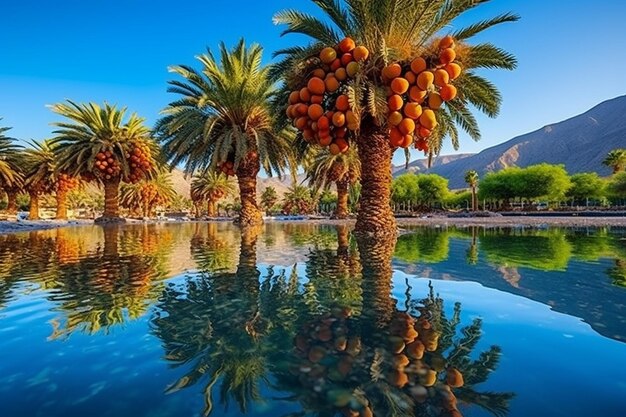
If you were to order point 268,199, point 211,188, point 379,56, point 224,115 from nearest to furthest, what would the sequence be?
point 379,56 → point 224,115 → point 211,188 → point 268,199

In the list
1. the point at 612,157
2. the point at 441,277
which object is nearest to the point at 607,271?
the point at 441,277

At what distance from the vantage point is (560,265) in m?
7.12

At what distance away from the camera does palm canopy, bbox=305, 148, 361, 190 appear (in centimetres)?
3431

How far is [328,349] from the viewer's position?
116 inches

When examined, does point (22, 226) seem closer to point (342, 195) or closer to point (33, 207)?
point (33, 207)

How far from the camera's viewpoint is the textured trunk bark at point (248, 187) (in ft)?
74.9

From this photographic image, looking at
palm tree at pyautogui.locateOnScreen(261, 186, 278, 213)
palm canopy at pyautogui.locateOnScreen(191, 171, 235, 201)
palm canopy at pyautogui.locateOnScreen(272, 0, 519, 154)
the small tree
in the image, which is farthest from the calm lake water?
palm tree at pyautogui.locateOnScreen(261, 186, 278, 213)

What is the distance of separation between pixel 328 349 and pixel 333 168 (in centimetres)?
3241

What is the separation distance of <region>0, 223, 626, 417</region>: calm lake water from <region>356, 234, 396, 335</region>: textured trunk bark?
40 millimetres

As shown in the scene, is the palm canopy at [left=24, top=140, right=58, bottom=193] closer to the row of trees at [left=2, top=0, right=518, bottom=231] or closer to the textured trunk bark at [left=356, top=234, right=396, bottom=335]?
the row of trees at [left=2, top=0, right=518, bottom=231]

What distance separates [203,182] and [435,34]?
2320 inches

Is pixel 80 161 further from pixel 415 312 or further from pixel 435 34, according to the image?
pixel 415 312

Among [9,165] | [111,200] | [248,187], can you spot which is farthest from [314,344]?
[9,165]

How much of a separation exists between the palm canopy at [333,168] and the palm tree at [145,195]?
35.8 meters
